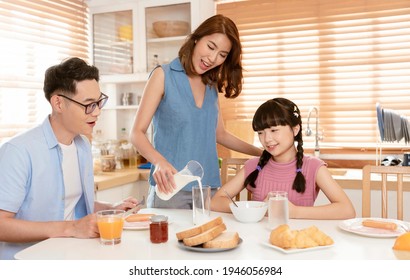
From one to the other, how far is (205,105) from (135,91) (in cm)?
184

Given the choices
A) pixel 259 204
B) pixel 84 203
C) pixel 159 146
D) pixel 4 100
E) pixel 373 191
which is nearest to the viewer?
pixel 259 204

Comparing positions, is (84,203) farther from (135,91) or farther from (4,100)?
(135,91)

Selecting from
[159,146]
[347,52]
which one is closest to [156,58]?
[347,52]

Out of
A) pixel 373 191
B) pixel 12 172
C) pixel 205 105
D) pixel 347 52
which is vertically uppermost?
pixel 347 52

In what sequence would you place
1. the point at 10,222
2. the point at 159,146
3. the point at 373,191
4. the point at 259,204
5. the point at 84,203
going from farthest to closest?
the point at 373,191 < the point at 159,146 < the point at 84,203 < the point at 259,204 < the point at 10,222

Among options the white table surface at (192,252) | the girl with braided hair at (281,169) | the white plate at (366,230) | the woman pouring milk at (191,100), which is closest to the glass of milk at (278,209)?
the white table surface at (192,252)

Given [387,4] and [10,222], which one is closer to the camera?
[10,222]

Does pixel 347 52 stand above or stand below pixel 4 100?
above

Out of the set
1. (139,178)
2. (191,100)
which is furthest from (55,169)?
(139,178)

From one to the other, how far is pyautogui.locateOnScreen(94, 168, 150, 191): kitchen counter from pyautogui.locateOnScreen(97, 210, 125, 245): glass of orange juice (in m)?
1.52

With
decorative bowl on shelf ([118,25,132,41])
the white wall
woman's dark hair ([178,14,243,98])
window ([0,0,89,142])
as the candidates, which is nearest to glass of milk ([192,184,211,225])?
woman's dark hair ([178,14,243,98])

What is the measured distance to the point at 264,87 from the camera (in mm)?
3486

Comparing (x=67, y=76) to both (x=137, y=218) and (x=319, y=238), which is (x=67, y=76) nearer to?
(x=137, y=218)

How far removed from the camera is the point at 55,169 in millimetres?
1676
